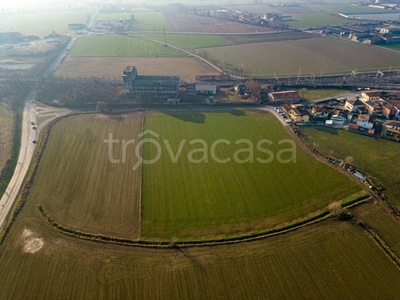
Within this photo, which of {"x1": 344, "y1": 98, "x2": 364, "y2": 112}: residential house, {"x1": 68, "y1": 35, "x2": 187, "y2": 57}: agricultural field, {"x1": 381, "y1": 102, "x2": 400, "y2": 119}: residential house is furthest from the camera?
{"x1": 68, "y1": 35, "x2": 187, "y2": 57}: agricultural field

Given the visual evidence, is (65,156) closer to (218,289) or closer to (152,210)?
(152,210)

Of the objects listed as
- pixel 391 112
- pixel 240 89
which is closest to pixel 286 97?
pixel 240 89

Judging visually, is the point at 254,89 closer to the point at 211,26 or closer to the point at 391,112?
the point at 391,112

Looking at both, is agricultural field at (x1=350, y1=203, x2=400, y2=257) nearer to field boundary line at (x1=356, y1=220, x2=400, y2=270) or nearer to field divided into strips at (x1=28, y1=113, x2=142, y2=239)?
field boundary line at (x1=356, y1=220, x2=400, y2=270)

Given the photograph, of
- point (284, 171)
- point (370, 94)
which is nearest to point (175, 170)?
point (284, 171)

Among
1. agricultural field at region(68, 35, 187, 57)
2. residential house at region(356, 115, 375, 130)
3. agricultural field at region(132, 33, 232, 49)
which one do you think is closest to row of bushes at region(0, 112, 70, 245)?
residential house at region(356, 115, 375, 130)
